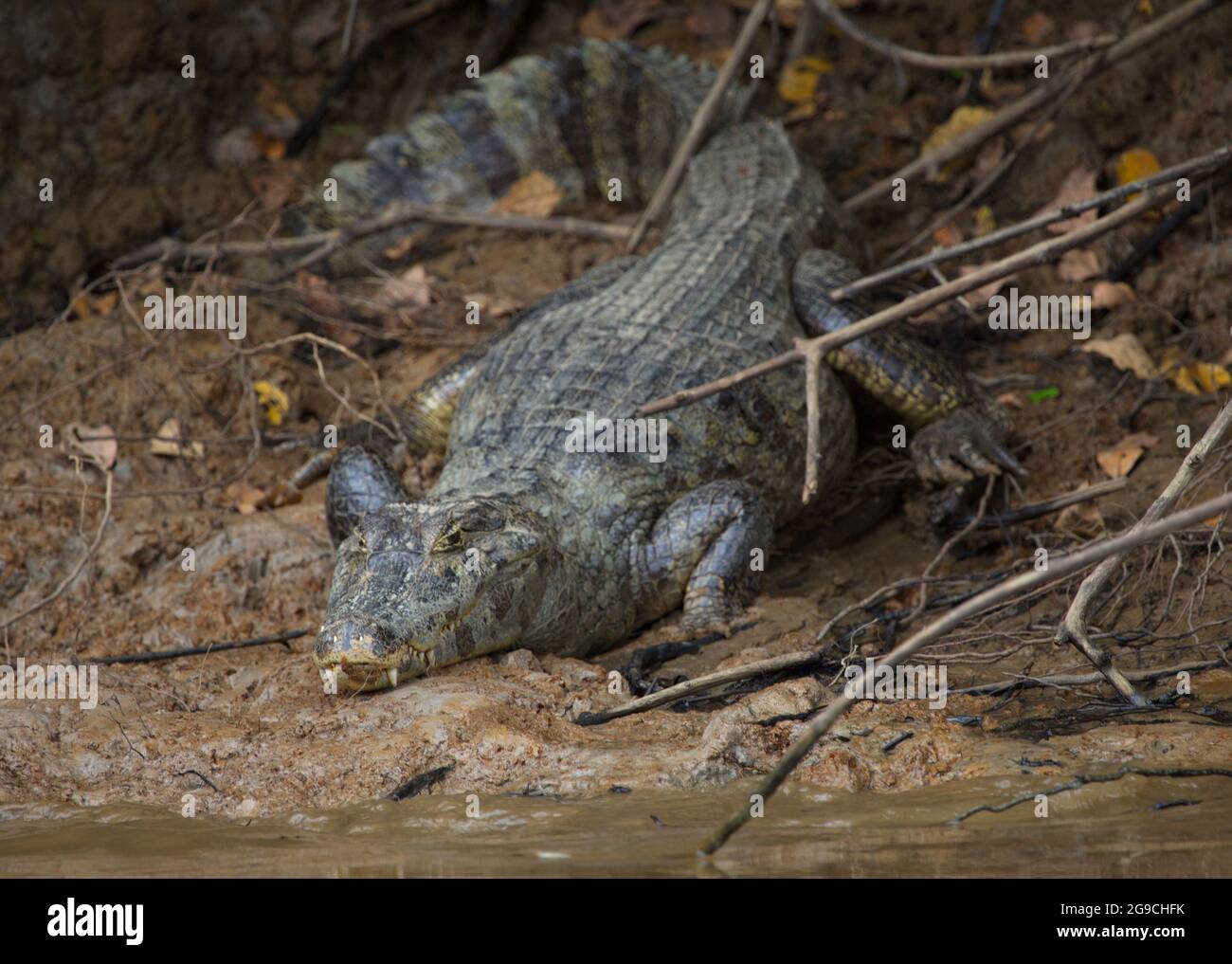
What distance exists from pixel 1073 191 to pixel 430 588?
A: 13.2 feet

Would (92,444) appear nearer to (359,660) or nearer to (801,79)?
(359,660)

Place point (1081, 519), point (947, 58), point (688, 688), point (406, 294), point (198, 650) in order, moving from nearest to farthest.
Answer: point (688, 688) < point (198, 650) < point (1081, 519) < point (947, 58) < point (406, 294)

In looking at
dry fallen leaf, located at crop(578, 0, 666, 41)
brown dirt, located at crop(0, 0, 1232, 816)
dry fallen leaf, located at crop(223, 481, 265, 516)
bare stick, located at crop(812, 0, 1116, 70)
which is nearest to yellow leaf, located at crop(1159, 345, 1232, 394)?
brown dirt, located at crop(0, 0, 1232, 816)

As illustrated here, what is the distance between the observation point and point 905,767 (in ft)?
10.5

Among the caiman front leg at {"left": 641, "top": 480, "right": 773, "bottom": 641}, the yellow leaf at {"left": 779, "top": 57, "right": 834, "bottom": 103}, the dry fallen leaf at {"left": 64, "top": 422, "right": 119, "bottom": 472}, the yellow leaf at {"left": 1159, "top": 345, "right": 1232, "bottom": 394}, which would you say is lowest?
the caiman front leg at {"left": 641, "top": 480, "right": 773, "bottom": 641}

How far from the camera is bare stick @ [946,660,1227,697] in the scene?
3461 mm

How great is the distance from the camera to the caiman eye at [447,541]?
382 cm

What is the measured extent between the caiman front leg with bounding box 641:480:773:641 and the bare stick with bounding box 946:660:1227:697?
98cm

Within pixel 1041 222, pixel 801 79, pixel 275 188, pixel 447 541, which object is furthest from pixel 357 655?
pixel 801 79

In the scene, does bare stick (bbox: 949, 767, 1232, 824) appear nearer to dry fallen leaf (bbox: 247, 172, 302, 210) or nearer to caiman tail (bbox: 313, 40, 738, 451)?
caiman tail (bbox: 313, 40, 738, 451)

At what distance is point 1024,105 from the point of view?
247 inches

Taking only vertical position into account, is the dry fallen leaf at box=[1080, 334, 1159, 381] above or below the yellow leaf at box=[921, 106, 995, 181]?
below

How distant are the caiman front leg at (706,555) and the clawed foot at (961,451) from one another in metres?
0.83

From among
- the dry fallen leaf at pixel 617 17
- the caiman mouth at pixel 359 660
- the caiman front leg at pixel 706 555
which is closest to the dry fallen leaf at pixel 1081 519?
the caiman front leg at pixel 706 555
